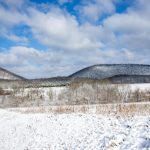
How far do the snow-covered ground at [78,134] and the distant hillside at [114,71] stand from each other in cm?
16042

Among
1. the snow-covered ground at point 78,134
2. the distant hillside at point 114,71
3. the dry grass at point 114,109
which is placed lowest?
the snow-covered ground at point 78,134

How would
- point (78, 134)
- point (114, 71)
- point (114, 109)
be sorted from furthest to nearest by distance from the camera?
point (114, 71) → point (114, 109) → point (78, 134)

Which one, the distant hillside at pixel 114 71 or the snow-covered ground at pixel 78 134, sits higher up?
the distant hillside at pixel 114 71

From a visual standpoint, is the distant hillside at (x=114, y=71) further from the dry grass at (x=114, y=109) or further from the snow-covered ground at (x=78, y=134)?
the snow-covered ground at (x=78, y=134)

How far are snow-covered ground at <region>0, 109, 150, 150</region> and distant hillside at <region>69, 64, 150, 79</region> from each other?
→ 160422 millimetres

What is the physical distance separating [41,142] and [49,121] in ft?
11.1

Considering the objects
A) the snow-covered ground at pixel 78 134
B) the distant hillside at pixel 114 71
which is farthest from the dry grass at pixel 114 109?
the distant hillside at pixel 114 71

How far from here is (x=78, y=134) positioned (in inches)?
606

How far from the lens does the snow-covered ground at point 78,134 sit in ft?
41.0

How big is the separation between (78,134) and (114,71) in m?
176

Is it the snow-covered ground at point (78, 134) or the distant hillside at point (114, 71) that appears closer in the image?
the snow-covered ground at point (78, 134)

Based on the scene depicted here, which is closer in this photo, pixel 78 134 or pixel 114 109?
pixel 78 134

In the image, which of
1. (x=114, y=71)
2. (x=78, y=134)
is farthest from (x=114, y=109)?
(x=114, y=71)

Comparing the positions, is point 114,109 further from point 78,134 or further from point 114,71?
point 114,71
